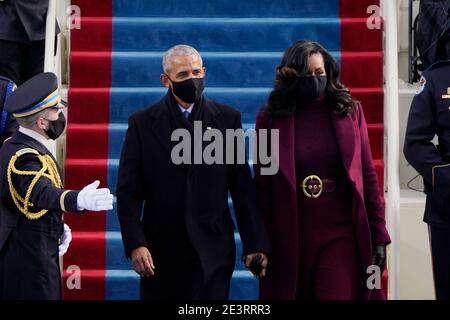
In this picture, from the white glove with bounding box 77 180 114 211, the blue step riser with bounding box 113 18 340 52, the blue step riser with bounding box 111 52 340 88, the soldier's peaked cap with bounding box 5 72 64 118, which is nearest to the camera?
the white glove with bounding box 77 180 114 211

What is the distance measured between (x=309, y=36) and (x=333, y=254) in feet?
9.68

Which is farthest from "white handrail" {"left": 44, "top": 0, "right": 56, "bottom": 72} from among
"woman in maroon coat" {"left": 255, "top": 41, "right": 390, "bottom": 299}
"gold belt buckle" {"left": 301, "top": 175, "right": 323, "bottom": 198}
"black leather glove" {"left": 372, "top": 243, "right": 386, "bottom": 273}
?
"black leather glove" {"left": 372, "top": 243, "right": 386, "bottom": 273}

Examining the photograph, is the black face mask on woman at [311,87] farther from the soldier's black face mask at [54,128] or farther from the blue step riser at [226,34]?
the blue step riser at [226,34]

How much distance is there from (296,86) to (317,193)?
1.74ft

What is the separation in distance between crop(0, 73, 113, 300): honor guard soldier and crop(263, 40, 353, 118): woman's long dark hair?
1.09 m

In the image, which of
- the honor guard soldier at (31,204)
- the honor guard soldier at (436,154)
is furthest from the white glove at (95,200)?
the honor guard soldier at (436,154)

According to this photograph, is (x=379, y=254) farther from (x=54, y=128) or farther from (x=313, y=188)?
(x=54, y=128)

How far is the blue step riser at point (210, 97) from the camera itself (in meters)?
7.08

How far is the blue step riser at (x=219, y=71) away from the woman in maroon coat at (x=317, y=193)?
7.26 ft

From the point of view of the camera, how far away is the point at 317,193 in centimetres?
493

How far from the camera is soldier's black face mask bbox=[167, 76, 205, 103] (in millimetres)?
5031

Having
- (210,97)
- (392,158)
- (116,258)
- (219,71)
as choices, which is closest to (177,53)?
(392,158)

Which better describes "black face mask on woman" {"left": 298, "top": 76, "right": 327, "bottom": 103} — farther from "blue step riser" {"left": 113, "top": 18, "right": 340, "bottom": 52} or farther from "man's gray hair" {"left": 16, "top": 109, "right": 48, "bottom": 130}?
"blue step riser" {"left": 113, "top": 18, "right": 340, "bottom": 52}
